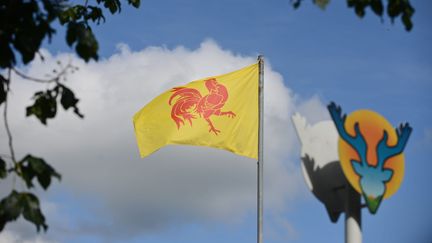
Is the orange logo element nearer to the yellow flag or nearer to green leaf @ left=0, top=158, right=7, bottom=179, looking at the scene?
the yellow flag

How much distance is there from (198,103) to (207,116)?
0.53 metres

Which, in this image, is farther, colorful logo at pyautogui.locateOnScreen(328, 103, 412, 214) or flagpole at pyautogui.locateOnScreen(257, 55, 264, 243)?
flagpole at pyautogui.locateOnScreen(257, 55, 264, 243)

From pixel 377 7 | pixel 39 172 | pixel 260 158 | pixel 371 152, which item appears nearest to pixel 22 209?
pixel 39 172

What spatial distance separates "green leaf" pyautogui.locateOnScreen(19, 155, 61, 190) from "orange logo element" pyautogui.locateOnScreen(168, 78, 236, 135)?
34.9ft

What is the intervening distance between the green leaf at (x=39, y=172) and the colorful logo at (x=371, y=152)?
4.45 metres

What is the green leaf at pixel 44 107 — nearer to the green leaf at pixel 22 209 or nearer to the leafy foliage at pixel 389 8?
the green leaf at pixel 22 209

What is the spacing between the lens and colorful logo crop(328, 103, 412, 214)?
437 inches

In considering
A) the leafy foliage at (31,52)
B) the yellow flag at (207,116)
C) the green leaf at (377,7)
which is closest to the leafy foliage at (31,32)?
the leafy foliage at (31,52)

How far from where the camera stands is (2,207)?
328 inches

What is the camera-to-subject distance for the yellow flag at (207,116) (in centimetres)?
1905

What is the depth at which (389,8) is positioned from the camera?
8.83 m

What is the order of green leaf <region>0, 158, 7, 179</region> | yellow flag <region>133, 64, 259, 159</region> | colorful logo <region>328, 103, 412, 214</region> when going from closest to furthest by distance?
green leaf <region>0, 158, 7, 179</region> < colorful logo <region>328, 103, 412, 214</region> < yellow flag <region>133, 64, 259, 159</region>

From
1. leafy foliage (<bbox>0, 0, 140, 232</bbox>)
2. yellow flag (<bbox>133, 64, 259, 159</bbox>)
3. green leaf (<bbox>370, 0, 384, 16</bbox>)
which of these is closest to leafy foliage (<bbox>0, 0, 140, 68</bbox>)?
leafy foliage (<bbox>0, 0, 140, 232</bbox>)

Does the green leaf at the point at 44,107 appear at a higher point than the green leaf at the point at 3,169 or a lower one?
higher
